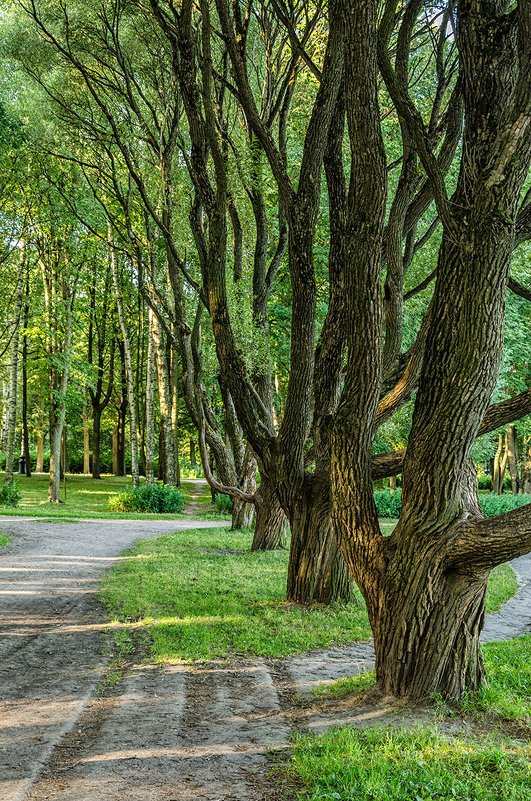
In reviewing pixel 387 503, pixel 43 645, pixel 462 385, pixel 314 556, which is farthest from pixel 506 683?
pixel 387 503

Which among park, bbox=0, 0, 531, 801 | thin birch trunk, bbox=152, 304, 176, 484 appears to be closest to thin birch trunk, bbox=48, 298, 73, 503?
thin birch trunk, bbox=152, 304, 176, 484

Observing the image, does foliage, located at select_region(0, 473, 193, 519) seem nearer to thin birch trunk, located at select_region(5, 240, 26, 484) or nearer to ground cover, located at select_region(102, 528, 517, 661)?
thin birch trunk, located at select_region(5, 240, 26, 484)

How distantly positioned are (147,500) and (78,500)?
14.2 feet

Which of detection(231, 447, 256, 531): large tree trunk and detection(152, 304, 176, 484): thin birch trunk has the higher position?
detection(152, 304, 176, 484): thin birch trunk

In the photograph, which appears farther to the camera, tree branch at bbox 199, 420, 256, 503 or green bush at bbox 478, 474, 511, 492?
green bush at bbox 478, 474, 511, 492

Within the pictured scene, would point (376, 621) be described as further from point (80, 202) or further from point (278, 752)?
point (80, 202)

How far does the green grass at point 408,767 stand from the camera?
305 cm

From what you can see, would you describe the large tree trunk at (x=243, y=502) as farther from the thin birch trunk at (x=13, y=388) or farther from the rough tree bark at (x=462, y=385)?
the rough tree bark at (x=462, y=385)

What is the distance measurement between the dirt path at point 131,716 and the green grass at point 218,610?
0.35 meters

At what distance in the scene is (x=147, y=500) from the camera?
75.8 feet

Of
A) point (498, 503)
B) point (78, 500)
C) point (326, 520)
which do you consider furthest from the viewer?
point (78, 500)

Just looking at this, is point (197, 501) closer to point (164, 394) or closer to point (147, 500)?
point (147, 500)

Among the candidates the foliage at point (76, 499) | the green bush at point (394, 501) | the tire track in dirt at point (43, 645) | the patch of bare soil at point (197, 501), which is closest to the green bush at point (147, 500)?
the foliage at point (76, 499)

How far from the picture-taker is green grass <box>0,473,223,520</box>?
64.5 feet
